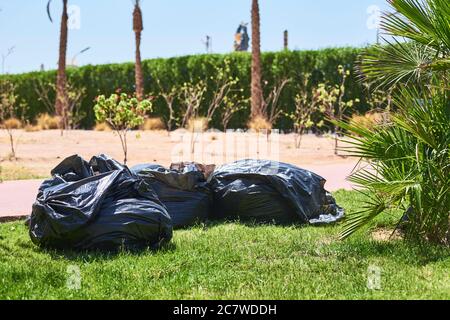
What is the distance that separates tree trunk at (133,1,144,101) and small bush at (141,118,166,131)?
77 centimetres

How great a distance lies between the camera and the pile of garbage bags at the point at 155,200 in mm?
4852

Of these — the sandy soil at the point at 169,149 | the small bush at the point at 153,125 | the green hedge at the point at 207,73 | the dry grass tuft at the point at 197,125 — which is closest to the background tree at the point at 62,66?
the green hedge at the point at 207,73

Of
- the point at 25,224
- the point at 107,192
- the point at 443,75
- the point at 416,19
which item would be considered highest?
the point at 416,19

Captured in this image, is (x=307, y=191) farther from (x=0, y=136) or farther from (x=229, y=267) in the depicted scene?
(x=0, y=136)

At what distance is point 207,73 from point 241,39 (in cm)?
1457

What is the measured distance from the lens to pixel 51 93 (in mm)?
25359

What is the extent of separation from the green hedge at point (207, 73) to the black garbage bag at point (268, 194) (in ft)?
37.2

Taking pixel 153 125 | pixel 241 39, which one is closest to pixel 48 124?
pixel 153 125

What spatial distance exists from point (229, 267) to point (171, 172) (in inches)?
75.2

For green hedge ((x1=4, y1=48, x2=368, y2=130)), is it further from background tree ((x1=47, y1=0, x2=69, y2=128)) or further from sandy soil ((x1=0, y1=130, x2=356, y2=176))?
sandy soil ((x1=0, y1=130, x2=356, y2=176))

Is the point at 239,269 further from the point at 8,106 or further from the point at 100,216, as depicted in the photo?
the point at 8,106

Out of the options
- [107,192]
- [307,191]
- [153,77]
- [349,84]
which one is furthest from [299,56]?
[107,192]

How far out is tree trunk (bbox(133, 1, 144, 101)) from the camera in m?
20.9
